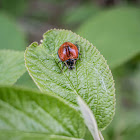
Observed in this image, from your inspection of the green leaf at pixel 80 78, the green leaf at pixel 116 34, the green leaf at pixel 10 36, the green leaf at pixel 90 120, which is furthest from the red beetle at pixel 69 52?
the green leaf at pixel 10 36

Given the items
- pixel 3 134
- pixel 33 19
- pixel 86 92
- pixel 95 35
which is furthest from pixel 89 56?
pixel 33 19

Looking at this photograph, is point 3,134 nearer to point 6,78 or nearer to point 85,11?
point 6,78

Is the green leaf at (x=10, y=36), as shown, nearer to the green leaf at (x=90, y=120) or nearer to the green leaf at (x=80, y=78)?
the green leaf at (x=80, y=78)

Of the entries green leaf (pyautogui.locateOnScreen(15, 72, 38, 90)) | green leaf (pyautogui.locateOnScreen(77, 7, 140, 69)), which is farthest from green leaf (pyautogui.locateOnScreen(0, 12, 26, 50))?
green leaf (pyautogui.locateOnScreen(15, 72, 38, 90))

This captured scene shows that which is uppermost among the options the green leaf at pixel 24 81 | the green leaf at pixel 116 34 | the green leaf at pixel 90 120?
the green leaf at pixel 116 34

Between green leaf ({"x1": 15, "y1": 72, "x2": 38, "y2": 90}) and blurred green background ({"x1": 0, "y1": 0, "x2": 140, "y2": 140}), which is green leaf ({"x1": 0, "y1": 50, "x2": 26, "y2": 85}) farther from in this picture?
blurred green background ({"x1": 0, "y1": 0, "x2": 140, "y2": 140})

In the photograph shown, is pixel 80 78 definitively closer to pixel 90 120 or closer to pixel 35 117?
pixel 90 120
